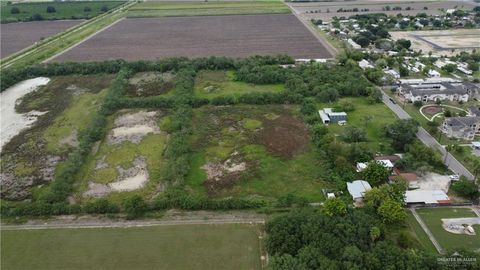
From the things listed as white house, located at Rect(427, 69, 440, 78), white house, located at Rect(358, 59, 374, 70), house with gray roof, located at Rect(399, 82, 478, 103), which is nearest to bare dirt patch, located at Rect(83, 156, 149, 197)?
house with gray roof, located at Rect(399, 82, 478, 103)

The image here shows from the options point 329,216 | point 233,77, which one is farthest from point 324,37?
point 329,216

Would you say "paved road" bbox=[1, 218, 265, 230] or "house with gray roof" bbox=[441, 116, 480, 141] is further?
"house with gray roof" bbox=[441, 116, 480, 141]

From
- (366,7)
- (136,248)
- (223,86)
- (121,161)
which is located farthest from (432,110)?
(366,7)

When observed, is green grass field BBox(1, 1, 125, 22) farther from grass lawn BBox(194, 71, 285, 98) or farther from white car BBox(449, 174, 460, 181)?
white car BBox(449, 174, 460, 181)

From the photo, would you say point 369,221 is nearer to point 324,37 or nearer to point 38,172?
point 38,172

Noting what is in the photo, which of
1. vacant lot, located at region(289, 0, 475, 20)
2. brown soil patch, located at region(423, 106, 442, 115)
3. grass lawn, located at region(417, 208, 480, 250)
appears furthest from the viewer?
vacant lot, located at region(289, 0, 475, 20)

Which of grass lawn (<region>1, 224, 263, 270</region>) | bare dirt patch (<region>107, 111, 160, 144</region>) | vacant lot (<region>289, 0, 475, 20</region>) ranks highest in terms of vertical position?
vacant lot (<region>289, 0, 475, 20</region>)
